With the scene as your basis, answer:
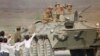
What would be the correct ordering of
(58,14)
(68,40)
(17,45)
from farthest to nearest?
(58,14), (17,45), (68,40)

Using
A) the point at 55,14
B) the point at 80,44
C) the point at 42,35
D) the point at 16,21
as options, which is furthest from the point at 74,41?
the point at 16,21

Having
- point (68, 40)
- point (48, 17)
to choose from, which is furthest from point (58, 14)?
point (68, 40)

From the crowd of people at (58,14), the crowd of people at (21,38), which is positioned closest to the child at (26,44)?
the crowd of people at (21,38)

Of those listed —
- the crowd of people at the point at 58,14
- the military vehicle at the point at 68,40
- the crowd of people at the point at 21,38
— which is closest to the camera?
the military vehicle at the point at 68,40

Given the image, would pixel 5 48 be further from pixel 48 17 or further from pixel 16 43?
pixel 48 17

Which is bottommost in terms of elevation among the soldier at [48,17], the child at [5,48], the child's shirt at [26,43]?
the child at [5,48]

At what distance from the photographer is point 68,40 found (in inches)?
103

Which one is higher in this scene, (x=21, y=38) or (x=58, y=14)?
(x=58, y=14)

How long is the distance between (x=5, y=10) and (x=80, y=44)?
1649 mm

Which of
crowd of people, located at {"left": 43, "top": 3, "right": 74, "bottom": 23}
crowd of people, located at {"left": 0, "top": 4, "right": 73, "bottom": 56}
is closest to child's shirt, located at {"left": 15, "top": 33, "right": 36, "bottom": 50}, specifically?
crowd of people, located at {"left": 0, "top": 4, "right": 73, "bottom": 56}

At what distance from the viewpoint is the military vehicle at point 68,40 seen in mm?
2598

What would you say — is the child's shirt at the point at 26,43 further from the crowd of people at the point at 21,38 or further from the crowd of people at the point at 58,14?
the crowd of people at the point at 58,14

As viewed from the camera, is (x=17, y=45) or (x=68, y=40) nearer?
(x=68, y=40)

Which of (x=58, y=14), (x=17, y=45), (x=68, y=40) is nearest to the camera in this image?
(x=68, y=40)
